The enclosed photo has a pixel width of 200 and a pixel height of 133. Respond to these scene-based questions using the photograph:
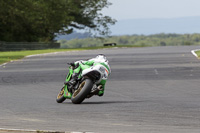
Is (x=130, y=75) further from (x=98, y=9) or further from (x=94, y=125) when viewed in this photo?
(x=98, y=9)

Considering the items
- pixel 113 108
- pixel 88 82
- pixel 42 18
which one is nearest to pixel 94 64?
pixel 88 82

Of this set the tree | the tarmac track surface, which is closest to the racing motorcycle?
the tarmac track surface

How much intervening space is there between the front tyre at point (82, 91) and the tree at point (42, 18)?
51556 millimetres

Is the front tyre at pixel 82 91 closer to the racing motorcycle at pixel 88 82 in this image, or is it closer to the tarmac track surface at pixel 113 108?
the racing motorcycle at pixel 88 82

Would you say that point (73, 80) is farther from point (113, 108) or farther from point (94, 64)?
point (113, 108)

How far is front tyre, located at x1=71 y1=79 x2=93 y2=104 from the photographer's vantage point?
15.2 metres

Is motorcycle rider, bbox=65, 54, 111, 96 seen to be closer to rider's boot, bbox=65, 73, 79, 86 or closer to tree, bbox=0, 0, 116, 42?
rider's boot, bbox=65, 73, 79, 86

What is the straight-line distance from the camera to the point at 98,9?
101 m

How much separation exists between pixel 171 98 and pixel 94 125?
619 centimetres

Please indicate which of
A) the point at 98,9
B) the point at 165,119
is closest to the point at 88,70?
the point at 165,119

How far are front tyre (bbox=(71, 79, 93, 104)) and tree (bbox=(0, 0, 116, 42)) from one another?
5156 centimetres

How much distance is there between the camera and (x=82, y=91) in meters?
15.3

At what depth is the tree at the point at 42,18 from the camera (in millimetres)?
75938

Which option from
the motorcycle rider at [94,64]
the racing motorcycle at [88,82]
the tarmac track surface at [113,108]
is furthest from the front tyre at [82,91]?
the motorcycle rider at [94,64]
